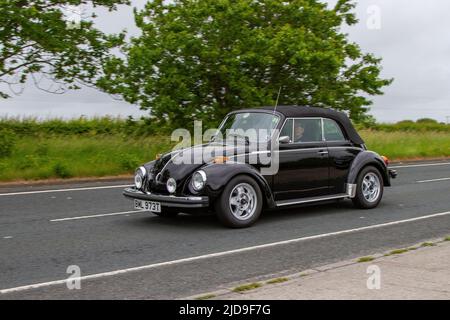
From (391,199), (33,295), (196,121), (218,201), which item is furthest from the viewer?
(196,121)

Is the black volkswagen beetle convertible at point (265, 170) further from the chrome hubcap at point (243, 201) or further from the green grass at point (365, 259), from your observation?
the green grass at point (365, 259)

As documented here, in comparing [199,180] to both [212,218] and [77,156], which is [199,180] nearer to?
[212,218]

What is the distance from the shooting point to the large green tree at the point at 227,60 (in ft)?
65.5

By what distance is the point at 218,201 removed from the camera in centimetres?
871

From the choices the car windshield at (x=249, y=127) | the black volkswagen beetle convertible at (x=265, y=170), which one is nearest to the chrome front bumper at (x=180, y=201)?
the black volkswagen beetle convertible at (x=265, y=170)

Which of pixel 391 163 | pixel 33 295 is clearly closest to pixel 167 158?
pixel 33 295

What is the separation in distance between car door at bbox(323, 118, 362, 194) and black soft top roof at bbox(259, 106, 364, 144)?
99 millimetres

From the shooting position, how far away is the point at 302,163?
981 cm

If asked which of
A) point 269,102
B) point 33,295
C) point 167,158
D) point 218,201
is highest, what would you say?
point 269,102

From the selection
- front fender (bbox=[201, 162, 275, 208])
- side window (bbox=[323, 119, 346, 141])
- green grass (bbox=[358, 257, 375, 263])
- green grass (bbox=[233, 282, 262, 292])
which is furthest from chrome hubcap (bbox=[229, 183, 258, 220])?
green grass (bbox=[233, 282, 262, 292])

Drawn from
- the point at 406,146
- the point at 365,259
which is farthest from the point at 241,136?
the point at 406,146

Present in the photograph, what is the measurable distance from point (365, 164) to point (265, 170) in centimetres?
233

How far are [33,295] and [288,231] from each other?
14.0 ft

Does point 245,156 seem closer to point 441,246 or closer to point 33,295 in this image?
point 441,246
